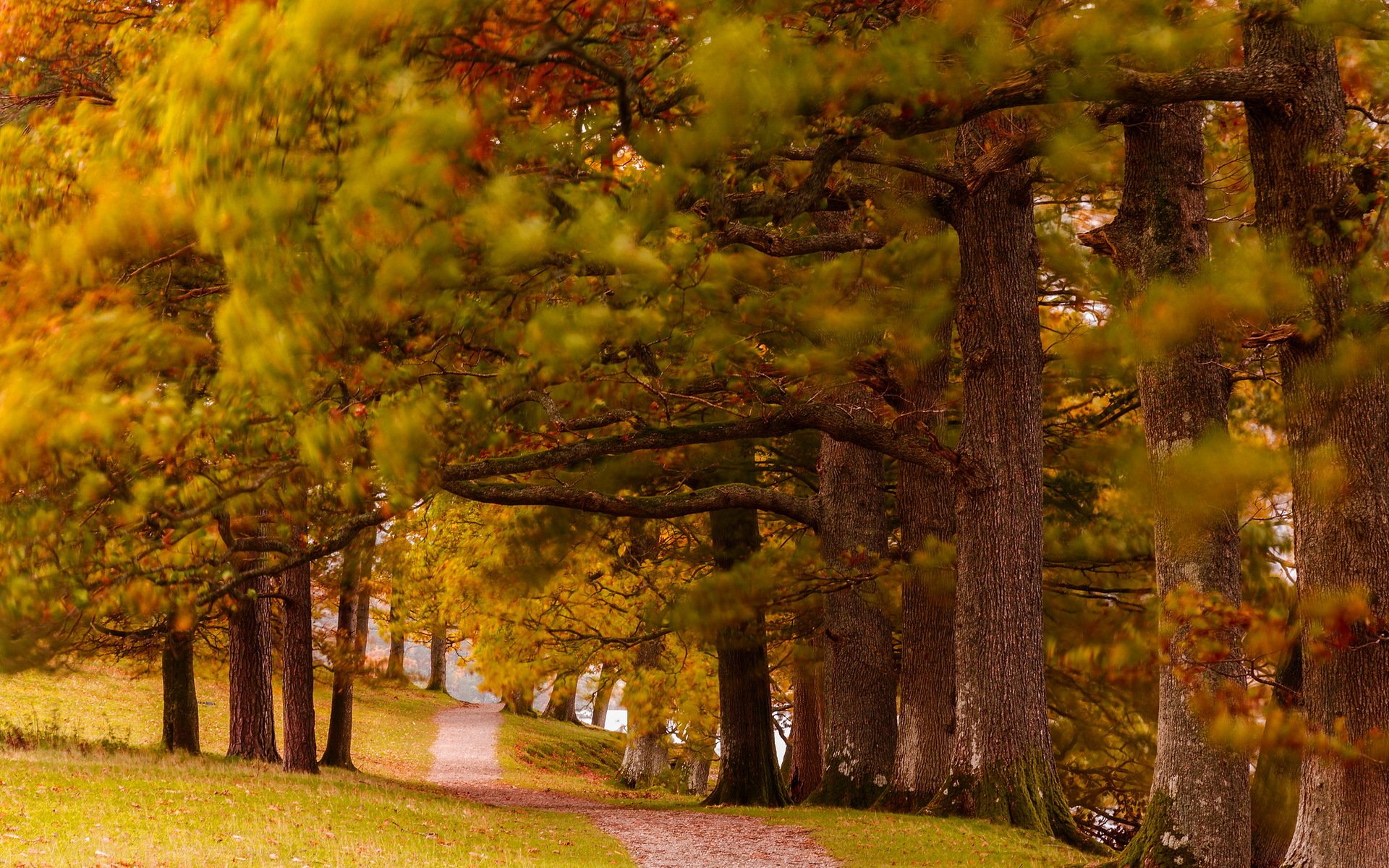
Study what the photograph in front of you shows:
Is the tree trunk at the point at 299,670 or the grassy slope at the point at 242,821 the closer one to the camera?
the grassy slope at the point at 242,821

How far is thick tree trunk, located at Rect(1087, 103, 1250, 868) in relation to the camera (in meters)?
7.25

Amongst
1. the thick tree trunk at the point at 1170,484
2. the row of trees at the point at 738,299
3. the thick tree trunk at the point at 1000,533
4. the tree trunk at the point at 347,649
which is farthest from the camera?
the tree trunk at the point at 347,649

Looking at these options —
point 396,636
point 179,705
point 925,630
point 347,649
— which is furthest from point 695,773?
point 925,630

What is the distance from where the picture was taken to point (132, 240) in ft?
21.2

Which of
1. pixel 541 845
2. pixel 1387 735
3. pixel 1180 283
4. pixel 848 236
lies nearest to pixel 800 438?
pixel 848 236

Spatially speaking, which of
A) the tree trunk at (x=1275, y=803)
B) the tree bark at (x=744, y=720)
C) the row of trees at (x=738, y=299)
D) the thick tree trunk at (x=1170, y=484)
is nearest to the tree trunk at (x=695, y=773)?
the tree bark at (x=744, y=720)

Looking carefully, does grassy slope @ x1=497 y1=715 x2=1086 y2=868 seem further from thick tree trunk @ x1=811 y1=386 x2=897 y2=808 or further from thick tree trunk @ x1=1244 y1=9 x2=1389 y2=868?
thick tree trunk @ x1=1244 y1=9 x2=1389 y2=868

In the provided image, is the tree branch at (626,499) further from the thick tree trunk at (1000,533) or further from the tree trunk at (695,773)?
the tree trunk at (695,773)

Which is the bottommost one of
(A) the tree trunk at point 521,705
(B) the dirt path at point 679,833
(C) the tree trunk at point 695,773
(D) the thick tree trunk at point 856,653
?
(C) the tree trunk at point 695,773

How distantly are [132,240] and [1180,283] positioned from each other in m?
5.84

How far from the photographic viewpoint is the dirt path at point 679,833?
924cm

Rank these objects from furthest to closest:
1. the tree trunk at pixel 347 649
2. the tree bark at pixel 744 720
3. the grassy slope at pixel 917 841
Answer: the tree bark at pixel 744 720
the tree trunk at pixel 347 649
the grassy slope at pixel 917 841

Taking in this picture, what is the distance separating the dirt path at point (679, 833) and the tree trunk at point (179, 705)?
366cm

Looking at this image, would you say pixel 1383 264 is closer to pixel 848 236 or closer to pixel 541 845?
pixel 848 236
